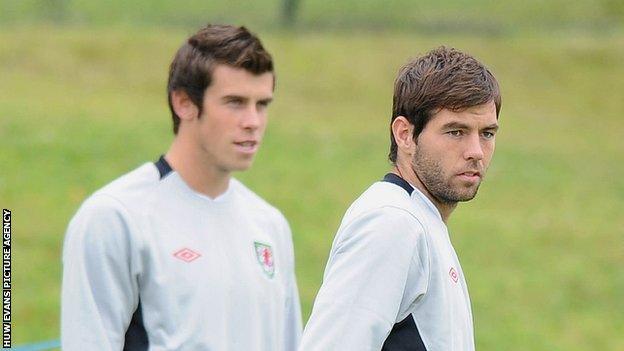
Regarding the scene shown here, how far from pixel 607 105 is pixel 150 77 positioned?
12007 mm

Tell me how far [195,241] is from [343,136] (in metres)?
24.4

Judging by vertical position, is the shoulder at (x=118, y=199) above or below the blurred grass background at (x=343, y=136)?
above

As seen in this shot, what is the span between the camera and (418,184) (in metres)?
4.51

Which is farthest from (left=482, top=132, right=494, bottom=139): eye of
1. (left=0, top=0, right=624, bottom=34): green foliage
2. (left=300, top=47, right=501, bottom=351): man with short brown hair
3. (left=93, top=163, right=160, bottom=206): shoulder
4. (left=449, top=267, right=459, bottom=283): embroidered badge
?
(left=0, top=0, right=624, bottom=34): green foliage

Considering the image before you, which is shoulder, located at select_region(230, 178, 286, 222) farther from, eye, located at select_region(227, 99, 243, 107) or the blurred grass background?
the blurred grass background

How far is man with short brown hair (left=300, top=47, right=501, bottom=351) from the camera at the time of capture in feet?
13.6

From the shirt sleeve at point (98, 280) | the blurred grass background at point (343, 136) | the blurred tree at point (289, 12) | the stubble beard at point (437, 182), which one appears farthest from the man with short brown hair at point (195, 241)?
the blurred tree at point (289, 12)

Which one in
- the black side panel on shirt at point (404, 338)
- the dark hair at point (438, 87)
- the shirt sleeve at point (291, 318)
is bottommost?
the shirt sleeve at point (291, 318)

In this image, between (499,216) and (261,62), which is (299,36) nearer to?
(499,216)

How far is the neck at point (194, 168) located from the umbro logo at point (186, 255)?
0.90ft

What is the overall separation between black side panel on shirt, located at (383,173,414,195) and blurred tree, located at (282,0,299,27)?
136ft

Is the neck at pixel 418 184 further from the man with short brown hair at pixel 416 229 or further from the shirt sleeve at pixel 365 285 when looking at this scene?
the shirt sleeve at pixel 365 285

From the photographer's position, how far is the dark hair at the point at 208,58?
560 centimetres

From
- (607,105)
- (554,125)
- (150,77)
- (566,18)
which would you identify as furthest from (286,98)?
(566,18)
